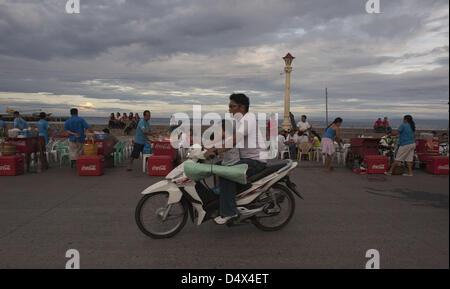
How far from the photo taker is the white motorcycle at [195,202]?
13.0 ft

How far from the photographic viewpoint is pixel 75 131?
9258 millimetres

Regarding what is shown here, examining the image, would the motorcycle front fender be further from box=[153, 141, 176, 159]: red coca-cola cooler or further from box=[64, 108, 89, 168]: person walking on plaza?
box=[64, 108, 89, 168]: person walking on plaza

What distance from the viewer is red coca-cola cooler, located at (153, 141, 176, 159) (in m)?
9.21

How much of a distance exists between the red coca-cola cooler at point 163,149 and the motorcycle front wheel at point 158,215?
5.23 m

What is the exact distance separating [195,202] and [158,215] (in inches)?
22.2

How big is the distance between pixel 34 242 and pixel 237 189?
2810 mm

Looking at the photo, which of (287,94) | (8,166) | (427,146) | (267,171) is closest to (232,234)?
(267,171)

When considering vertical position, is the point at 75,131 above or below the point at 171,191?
above

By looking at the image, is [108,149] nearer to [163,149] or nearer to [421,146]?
[163,149]

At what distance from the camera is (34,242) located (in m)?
3.84

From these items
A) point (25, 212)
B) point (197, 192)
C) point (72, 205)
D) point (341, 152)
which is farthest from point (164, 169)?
point (341, 152)
